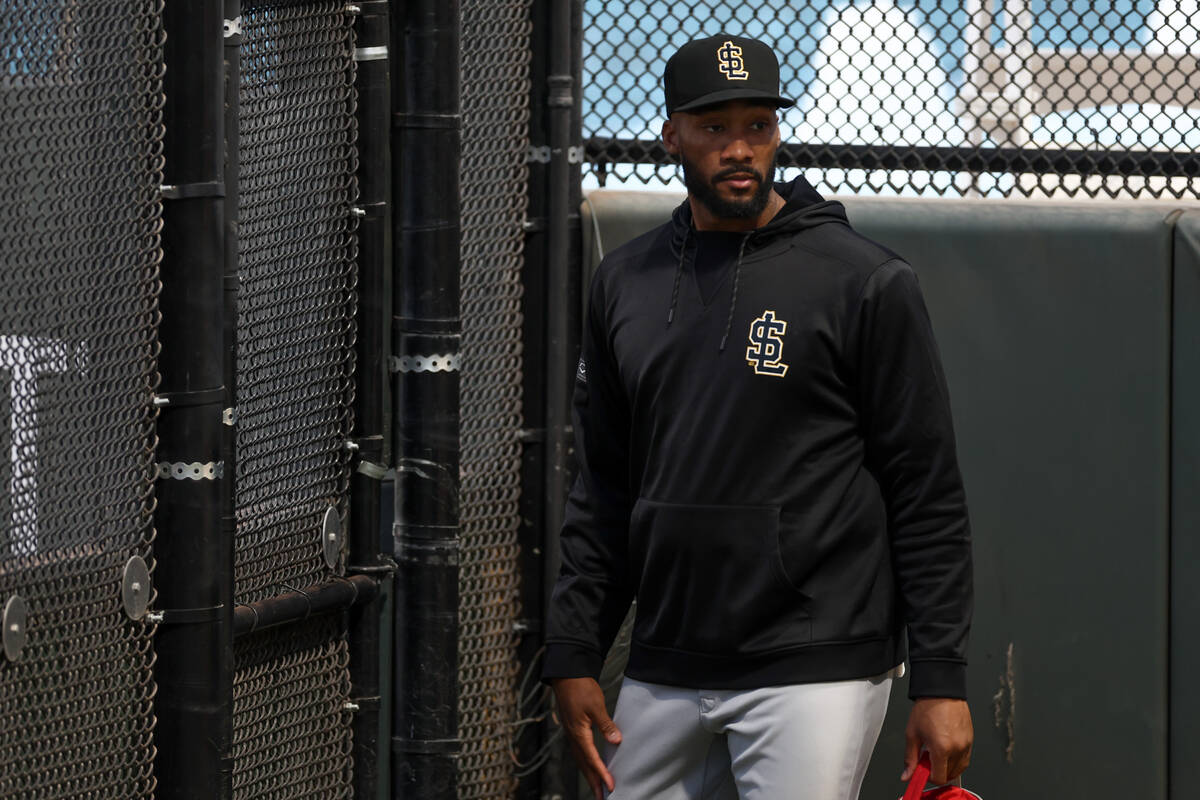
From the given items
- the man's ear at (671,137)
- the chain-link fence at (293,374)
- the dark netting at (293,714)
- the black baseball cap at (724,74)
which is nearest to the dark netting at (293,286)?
the chain-link fence at (293,374)

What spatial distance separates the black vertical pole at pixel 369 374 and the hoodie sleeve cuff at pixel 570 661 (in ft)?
2.36

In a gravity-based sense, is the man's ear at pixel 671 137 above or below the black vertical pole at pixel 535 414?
above

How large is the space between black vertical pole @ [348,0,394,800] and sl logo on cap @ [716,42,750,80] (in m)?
1.01

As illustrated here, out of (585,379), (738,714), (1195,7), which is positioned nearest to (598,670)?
(738,714)

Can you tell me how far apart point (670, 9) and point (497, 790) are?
94.7 inches

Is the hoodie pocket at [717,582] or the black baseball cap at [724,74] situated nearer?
the hoodie pocket at [717,582]

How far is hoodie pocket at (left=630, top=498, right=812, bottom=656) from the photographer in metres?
3.47

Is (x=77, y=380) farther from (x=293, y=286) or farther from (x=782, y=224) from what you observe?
(x=782, y=224)

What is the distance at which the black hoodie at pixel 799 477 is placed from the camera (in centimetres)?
346

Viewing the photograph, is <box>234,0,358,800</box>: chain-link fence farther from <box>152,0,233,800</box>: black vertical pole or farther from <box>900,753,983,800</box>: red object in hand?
<box>900,753,983,800</box>: red object in hand

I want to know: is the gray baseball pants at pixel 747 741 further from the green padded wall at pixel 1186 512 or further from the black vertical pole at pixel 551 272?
the green padded wall at pixel 1186 512

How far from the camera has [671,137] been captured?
3.80 metres

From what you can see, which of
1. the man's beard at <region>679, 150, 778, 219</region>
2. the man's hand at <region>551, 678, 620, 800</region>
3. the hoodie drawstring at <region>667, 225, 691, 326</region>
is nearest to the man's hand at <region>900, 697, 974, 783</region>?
the man's hand at <region>551, 678, 620, 800</region>

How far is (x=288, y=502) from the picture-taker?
405 centimetres
